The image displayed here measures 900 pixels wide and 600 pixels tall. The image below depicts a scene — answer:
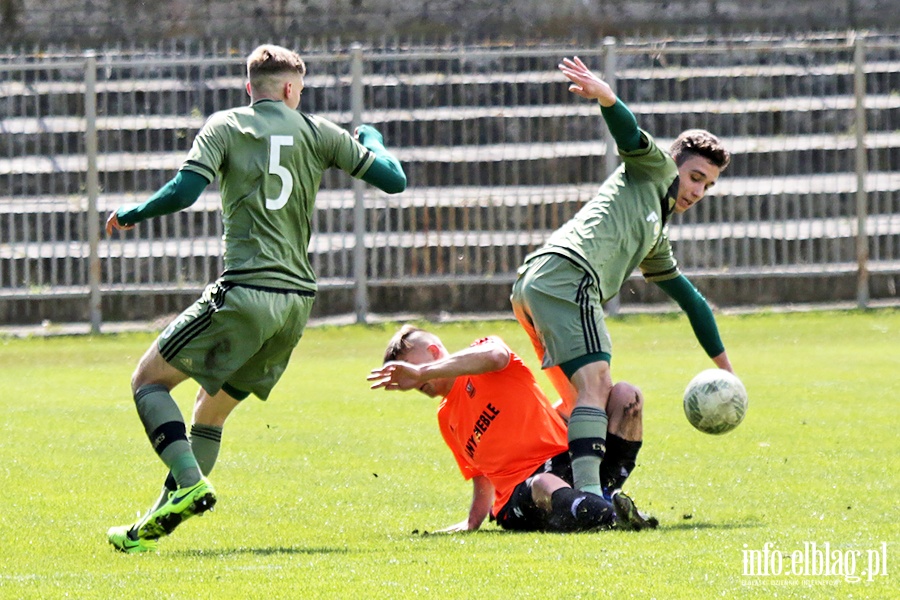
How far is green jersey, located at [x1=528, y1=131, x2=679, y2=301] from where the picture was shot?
6527 millimetres

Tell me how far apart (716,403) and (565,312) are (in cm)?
86

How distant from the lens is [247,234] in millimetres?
5996

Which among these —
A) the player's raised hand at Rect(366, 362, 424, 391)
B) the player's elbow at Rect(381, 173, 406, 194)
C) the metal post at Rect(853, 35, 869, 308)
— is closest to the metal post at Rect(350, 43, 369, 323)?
the metal post at Rect(853, 35, 869, 308)

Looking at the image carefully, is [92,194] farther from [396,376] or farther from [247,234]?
[396,376]

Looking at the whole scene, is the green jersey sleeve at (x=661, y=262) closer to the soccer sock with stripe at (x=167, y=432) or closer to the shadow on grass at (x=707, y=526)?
the shadow on grass at (x=707, y=526)

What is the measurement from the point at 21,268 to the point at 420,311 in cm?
440

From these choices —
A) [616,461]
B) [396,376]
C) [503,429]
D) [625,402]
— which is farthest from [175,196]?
[616,461]

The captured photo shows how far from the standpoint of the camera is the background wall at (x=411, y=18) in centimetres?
2131

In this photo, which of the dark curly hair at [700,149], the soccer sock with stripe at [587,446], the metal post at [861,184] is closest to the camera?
the soccer sock with stripe at [587,446]

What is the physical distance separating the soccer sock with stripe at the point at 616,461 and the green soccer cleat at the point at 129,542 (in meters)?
1.97

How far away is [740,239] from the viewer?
16.7 m

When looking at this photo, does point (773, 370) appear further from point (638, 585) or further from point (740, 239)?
point (638, 585)

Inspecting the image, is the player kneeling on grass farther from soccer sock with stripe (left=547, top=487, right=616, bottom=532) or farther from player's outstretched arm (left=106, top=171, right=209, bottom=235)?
player's outstretched arm (left=106, top=171, right=209, bottom=235)

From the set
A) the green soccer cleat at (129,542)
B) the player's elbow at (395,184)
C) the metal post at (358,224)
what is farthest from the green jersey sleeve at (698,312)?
the metal post at (358,224)
